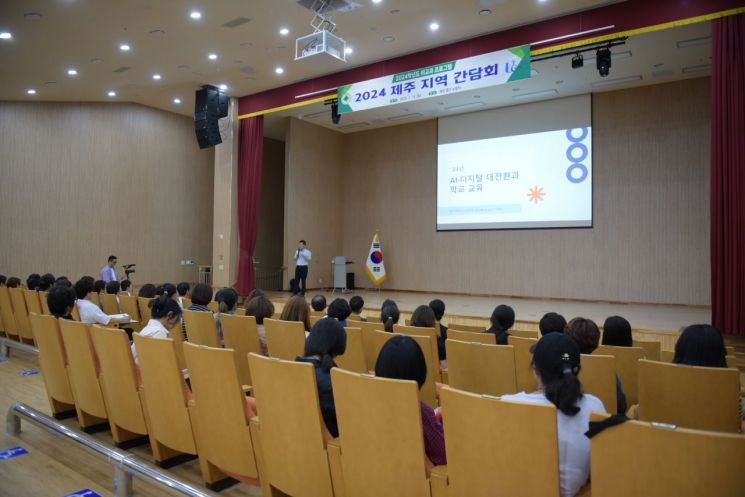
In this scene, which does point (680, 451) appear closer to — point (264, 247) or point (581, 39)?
point (581, 39)

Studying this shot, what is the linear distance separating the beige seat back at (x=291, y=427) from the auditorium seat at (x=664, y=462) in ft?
3.21

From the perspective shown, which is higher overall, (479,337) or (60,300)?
(60,300)

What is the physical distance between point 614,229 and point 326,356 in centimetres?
1003

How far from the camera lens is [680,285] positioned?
9.89 meters

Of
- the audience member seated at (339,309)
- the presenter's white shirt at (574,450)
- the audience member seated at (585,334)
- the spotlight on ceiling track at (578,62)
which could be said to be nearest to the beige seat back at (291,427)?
the presenter's white shirt at (574,450)

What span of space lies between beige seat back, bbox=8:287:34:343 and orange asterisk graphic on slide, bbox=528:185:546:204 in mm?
9548

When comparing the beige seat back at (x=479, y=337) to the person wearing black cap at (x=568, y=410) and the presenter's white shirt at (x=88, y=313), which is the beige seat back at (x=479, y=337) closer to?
the person wearing black cap at (x=568, y=410)

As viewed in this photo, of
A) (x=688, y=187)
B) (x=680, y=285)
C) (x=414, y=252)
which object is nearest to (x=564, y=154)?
(x=688, y=187)

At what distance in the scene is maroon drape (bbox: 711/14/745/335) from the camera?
5.82 m

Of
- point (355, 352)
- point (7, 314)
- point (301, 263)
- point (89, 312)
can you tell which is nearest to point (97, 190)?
point (301, 263)

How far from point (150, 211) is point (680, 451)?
42.7 ft

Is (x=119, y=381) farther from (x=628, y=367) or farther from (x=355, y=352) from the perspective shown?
(x=628, y=367)

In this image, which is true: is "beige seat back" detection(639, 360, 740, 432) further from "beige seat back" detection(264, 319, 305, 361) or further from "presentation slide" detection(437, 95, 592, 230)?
"presentation slide" detection(437, 95, 592, 230)

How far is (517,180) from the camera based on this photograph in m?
11.2
